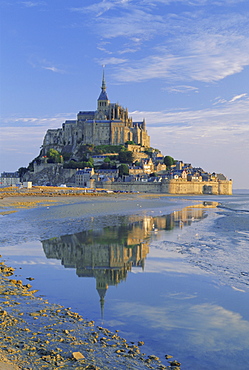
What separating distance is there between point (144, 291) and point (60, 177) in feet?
360

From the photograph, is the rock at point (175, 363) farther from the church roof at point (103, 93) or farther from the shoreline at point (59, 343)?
the church roof at point (103, 93)

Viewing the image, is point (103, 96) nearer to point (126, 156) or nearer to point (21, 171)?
point (126, 156)

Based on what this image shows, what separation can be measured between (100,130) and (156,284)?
386ft

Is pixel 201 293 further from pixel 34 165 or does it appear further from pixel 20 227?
pixel 34 165

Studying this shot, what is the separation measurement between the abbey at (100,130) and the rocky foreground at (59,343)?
390ft

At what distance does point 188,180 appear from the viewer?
114188mm

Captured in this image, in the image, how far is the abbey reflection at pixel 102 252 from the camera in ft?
40.3

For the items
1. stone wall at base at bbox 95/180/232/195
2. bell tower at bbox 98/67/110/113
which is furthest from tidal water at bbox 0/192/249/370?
bell tower at bbox 98/67/110/113

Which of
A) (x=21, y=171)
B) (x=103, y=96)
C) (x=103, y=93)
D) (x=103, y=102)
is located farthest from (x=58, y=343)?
(x=21, y=171)

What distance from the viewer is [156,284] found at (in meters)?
11.3

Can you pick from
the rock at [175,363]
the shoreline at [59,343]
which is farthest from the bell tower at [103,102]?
the rock at [175,363]

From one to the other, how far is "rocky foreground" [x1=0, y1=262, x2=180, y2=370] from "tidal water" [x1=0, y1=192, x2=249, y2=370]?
1.19 ft

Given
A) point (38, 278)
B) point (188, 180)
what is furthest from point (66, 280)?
point (188, 180)

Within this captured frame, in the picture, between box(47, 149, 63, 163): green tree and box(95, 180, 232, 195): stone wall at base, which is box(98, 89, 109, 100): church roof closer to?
box(47, 149, 63, 163): green tree
